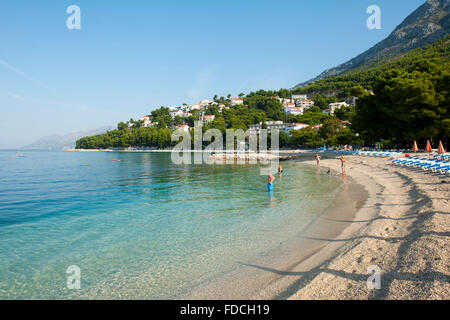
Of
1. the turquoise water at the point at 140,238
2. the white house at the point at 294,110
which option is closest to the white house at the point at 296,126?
the white house at the point at 294,110

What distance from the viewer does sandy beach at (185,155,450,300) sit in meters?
5.09

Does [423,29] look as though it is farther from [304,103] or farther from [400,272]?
[400,272]

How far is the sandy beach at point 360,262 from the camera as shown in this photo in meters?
5.09

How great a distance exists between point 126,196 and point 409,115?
35.3 metres

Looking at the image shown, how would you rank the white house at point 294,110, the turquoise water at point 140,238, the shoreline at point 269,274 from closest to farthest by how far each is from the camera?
1. the shoreline at point 269,274
2. the turquoise water at point 140,238
3. the white house at point 294,110

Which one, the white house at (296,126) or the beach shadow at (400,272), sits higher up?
the white house at (296,126)

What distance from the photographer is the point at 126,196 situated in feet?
66.0

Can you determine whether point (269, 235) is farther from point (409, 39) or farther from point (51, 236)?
point (409, 39)

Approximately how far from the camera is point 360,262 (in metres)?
6.49

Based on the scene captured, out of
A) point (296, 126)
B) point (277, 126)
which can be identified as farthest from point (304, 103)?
point (296, 126)

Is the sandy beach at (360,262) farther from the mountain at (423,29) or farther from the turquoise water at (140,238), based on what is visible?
the mountain at (423,29)

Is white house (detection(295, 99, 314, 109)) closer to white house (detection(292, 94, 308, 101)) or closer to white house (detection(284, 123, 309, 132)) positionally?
white house (detection(292, 94, 308, 101))
